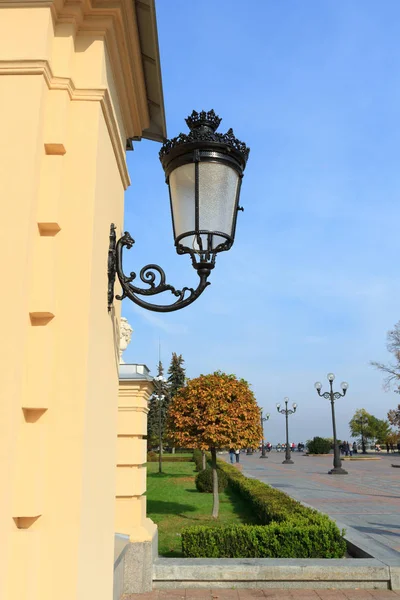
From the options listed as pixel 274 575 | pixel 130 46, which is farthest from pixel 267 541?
pixel 130 46

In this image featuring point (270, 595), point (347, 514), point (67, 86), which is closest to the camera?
point (67, 86)

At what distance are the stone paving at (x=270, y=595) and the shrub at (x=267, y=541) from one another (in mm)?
811

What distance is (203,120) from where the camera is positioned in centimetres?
292

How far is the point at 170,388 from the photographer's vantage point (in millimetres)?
60875

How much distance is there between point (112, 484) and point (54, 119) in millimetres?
2050

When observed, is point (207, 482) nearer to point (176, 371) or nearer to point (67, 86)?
point (67, 86)

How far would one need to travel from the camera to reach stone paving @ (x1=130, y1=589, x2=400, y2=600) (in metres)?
6.25

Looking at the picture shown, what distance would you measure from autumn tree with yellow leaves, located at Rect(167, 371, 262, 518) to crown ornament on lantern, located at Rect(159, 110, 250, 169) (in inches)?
379

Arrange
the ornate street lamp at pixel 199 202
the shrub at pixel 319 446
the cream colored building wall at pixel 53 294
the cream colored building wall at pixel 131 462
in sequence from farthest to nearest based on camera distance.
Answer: the shrub at pixel 319 446
the cream colored building wall at pixel 131 462
the ornate street lamp at pixel 199 202
the cream colored building wall at pixel 53 294

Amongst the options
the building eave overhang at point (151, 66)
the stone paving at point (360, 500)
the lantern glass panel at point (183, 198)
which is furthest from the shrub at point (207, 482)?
the lantern glass panel at point (183, 198)

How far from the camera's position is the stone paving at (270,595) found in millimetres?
6246

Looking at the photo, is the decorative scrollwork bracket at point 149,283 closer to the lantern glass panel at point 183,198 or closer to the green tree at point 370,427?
the lantern glass panel at point 183,198

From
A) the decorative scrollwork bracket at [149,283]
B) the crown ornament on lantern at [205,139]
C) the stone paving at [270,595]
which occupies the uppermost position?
the crown ornament on lantern at [205,139]

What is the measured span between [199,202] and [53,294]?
1.00 meters
